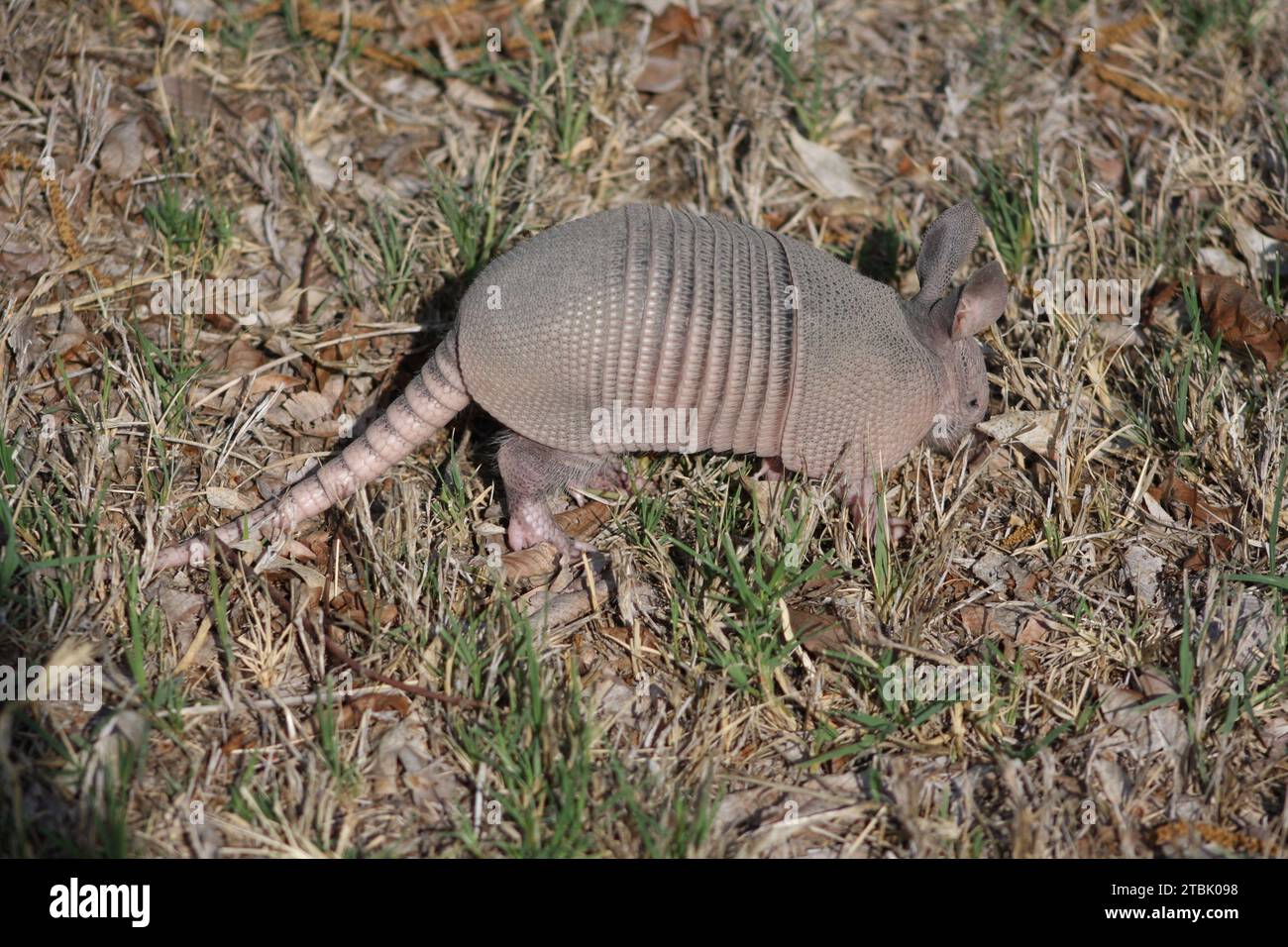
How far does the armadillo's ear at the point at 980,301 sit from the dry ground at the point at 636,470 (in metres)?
0.52

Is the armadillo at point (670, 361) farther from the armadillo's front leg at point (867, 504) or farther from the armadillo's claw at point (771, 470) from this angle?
the armadillo's claw at point (771, 470)

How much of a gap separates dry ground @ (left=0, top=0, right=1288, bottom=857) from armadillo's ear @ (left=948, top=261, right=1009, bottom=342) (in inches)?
20.4

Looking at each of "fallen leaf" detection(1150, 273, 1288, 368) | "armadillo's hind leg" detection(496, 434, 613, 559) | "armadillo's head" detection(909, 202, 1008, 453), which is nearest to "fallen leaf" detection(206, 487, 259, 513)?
"armadillo's hind leg" detection(496, 434, 613, 559)

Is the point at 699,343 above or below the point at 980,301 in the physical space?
below

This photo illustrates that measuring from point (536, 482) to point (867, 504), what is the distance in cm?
135

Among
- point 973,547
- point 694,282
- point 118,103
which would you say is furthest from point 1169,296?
point 118,103

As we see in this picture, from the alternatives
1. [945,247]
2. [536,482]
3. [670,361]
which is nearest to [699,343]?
[670,361]

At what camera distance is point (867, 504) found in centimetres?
491

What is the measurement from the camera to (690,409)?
15.3ft

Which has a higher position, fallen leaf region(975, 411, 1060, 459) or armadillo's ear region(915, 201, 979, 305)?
armadillo's ear region(915, 201, 979, 305)

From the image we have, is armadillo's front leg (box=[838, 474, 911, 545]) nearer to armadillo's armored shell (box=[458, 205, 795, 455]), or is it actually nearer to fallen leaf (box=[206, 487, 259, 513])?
armadillo's armored shell (box=[458, 205, 795, 455])

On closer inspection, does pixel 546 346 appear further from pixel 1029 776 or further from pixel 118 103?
pixel 118 103

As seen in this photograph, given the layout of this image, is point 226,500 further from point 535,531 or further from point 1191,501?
point 1191,501

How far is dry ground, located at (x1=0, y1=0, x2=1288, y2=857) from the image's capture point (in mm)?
3857
